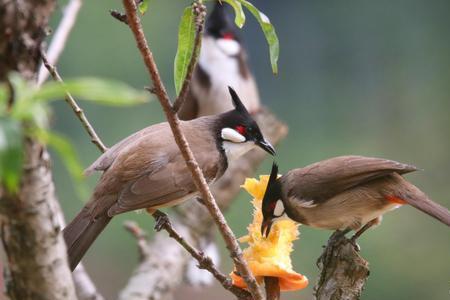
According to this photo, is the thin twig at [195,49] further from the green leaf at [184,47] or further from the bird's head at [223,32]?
the bird's head at [223,32]

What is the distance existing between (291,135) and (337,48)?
1.09 m

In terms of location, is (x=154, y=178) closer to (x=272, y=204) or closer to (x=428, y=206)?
(x=272, y=204)

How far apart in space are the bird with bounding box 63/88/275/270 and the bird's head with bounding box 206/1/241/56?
2.25m

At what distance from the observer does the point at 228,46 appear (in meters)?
4.65

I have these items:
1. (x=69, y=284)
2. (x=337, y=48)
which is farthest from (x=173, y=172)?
(x=337, y=48)

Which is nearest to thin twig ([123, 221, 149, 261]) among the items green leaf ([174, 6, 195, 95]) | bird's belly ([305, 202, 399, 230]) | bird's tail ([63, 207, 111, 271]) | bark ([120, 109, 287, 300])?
bark ([120, 109, 287, 300])

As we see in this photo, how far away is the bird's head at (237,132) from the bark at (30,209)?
1.53 metres

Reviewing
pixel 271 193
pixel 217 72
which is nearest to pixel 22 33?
pixel 271 193

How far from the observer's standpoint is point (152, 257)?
3.26 meters

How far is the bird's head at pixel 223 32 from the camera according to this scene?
15.1 feet

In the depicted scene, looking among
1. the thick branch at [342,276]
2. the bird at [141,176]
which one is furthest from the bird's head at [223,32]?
the thick branch at [342,276]

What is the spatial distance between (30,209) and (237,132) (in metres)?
1.63

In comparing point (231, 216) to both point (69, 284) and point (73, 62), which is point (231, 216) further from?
point (69, 284)

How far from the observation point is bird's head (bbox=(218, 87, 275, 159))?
8.08 ft
